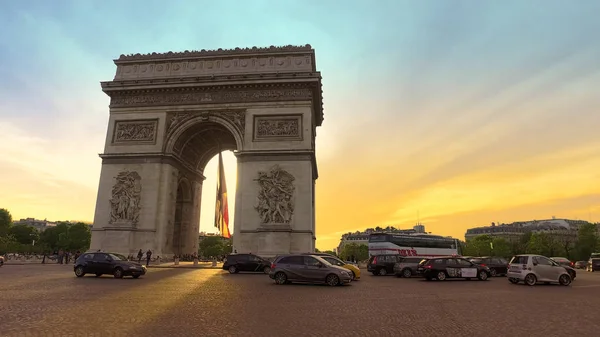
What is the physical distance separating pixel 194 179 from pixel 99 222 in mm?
10447

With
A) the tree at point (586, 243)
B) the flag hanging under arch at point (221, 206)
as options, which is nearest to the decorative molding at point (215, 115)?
the flag hanging under arch at point (221, 206)

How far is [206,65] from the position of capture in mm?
33281

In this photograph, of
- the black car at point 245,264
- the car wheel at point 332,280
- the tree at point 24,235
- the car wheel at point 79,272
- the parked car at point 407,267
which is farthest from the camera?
the tree at point 24,235

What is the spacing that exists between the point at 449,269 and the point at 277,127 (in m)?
17.5

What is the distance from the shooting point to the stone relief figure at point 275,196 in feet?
95.1

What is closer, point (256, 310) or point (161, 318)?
point (161, 318)

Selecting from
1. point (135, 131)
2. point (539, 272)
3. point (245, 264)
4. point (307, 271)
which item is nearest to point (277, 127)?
point (245, 264)

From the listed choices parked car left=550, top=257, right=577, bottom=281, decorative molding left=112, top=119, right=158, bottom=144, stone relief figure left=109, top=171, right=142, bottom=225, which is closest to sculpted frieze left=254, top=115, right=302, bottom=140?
decorative molding left=112, top=119, right=158, bottom=144

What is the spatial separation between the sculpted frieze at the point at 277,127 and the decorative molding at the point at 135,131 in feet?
30.1

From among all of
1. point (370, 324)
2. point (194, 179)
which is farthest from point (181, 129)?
point (370, 324)

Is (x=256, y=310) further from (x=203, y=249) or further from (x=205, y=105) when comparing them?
(x=203, y=249)

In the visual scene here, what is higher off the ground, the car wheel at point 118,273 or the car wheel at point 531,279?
the car wheel at point 118,273

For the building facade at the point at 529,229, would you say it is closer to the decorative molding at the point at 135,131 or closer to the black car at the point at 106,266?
the decorative molding at the point at 135,131

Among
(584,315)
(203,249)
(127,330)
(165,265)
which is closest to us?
(127,330)
